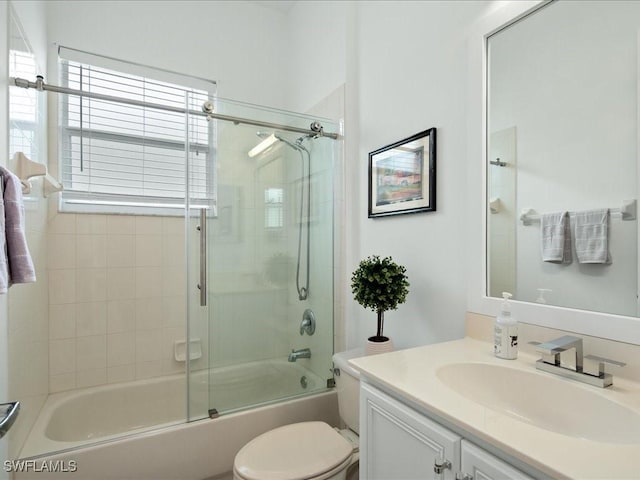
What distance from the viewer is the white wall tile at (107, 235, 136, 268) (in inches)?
88.0

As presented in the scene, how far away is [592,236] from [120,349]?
8.24 feet

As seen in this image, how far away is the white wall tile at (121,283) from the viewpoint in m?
2.24

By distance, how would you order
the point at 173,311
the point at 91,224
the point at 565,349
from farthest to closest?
the point at 173,311 → the point at 91,224 → the point at 565,349

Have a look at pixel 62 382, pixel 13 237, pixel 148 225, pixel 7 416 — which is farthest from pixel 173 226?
pixel 7 416

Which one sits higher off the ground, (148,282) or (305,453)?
(148,282)

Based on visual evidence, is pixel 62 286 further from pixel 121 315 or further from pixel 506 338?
pixel 506 338

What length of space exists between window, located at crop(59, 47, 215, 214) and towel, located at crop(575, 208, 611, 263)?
6.64 feet

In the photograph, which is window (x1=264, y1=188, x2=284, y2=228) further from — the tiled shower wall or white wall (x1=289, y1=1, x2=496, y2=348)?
the tiled shower wall

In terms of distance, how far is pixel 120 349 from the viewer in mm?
2271

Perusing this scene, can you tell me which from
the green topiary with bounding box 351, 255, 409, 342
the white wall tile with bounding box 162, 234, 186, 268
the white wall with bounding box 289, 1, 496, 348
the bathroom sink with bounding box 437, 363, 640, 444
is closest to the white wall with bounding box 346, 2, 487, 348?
the white wall with bounding box 289, 1, 496, 348

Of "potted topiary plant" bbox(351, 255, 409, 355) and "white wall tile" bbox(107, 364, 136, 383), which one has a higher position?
"potted topiary plant" bbox(351, 255, 409, 355)

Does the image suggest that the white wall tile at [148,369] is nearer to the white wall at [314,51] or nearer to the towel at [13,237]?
the towel at [13,237]

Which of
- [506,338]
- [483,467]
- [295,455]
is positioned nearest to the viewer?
[483,467]

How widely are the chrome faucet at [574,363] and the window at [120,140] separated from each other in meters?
2.11
